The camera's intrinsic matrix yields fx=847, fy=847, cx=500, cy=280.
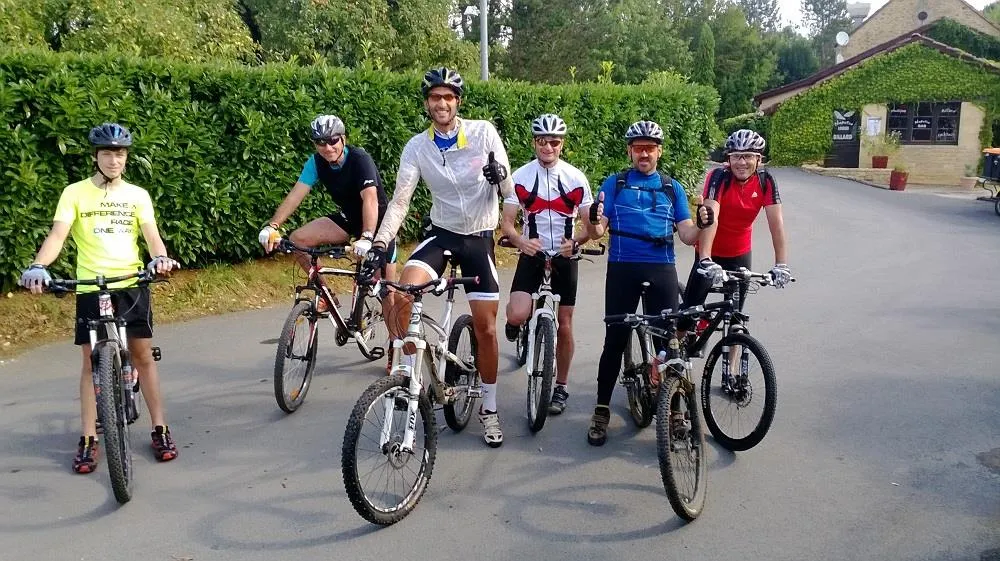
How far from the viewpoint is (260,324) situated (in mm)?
8531

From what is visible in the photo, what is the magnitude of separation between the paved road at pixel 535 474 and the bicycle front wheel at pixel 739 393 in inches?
6.4

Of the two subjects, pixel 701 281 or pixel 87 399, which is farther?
pixel 701 281

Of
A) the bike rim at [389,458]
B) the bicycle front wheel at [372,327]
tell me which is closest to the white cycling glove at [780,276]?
the bike rim at [389,458]

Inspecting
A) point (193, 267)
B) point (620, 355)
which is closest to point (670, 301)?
point (620, 355)

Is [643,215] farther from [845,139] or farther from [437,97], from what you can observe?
[845,139]

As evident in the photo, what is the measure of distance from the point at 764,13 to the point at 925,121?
312 feet

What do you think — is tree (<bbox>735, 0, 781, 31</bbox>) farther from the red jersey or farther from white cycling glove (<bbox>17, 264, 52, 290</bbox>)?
white cycling glove (<bbox>17, 264, 52, 290</bbox>)

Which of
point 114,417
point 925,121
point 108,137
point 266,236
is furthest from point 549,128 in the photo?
point 925,121

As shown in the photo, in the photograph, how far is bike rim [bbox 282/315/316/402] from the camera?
232 inches

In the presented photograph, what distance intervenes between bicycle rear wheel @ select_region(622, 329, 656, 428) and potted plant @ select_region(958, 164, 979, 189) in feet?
86.3

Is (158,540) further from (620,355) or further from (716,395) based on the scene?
(716,395)

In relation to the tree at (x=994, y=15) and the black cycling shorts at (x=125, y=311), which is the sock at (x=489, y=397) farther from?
the tree at (x=994, y=15)

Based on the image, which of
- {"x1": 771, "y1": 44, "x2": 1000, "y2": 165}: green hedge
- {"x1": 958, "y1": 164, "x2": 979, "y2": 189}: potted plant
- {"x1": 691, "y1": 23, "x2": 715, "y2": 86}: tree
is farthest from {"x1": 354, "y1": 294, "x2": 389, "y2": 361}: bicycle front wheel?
{"x1": 691, "y1": 23, "x2": 715, "y2": 86}: tree

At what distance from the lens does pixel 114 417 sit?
14.3ft
